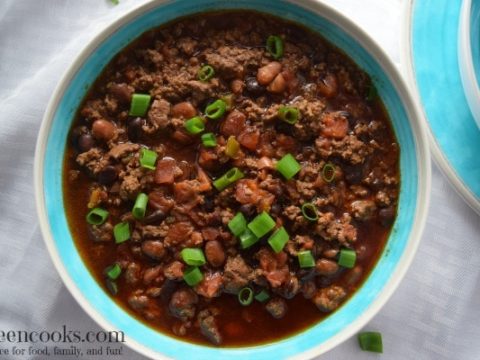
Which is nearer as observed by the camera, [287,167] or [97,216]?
[287,167]

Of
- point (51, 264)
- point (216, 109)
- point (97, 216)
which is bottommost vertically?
point (51, 264)

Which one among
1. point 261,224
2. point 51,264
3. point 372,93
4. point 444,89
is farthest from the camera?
point 51,264

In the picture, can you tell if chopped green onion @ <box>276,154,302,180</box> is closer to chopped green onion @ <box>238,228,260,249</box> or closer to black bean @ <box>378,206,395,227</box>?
chopped green onion @ <box>238,228,260,249</box>

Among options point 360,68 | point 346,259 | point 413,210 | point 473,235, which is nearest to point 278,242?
point 346,259

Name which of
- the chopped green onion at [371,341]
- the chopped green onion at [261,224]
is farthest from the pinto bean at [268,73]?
the chopped green onion at [371,341]

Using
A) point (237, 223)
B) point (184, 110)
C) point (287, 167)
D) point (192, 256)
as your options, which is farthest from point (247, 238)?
point (184, 110)

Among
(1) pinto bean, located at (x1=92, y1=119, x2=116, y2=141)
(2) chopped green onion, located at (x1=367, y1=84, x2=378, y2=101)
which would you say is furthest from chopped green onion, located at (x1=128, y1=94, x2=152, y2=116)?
(2) chopped green onion, located at (x1=367, y1=84, x2=378, y2=101)

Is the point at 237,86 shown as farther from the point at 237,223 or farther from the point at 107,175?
the point at 107,175

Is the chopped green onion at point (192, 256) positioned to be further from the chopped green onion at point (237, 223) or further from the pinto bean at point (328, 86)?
the pinto bean at point (328, 86)
